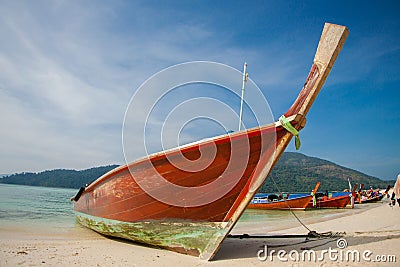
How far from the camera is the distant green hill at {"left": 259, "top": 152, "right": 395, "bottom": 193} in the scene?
84438 millimetres

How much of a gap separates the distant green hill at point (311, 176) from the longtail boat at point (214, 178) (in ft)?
174

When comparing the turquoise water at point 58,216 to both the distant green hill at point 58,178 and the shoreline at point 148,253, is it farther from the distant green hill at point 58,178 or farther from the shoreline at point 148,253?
the distant green hill at point 58,178

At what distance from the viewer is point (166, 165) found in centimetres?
455

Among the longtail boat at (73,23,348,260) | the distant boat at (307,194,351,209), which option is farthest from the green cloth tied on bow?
the distant boat at (307,194,351,209)

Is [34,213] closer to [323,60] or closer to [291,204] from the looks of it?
[323,60]

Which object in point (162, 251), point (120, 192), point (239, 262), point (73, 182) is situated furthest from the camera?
point (73, 182)

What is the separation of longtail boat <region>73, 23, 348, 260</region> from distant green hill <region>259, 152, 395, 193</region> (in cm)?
5294

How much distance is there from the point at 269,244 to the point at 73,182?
84.2 metres

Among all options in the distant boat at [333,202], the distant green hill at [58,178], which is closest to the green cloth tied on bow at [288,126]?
the distant boat at [333,202]

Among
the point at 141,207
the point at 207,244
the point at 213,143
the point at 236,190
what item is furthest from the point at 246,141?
the point at 141,207

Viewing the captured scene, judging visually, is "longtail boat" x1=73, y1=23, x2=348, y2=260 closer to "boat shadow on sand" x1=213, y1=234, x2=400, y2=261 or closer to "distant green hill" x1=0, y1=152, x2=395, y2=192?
"boat shadow on sand" x1=213, y1=234, x2=400, y2=261

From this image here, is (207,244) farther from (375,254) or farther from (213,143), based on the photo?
(375,254)

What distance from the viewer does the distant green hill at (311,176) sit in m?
84.4

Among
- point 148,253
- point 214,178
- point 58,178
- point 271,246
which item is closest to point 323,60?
point 214,178
